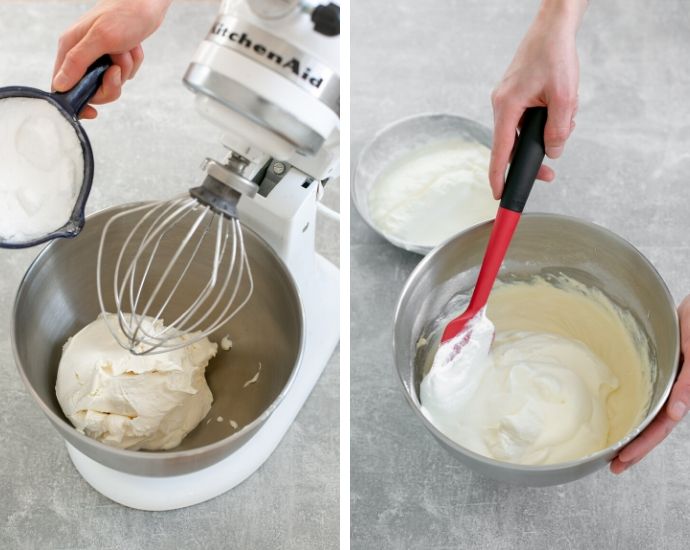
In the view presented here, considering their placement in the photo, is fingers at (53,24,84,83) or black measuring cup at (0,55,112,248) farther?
fingers at (53,24,84,83)

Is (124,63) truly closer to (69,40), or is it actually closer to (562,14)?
(69,40)

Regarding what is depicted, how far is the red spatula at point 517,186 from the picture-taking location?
0.73 meters

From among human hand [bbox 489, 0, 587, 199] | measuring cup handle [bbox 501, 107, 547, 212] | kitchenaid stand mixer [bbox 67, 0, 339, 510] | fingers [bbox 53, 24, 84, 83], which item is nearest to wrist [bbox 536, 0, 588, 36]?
human hand [bbox 489, 0, 587, 199]

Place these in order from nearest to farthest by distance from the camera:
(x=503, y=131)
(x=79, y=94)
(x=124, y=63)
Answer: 1. (x=79, y=94)
2. (x=503, y=131)
3. (x=124, y=63)

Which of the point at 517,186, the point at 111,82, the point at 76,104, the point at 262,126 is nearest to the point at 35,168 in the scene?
the point at 76,104

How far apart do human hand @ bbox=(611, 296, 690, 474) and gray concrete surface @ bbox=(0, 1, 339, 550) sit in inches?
13.0

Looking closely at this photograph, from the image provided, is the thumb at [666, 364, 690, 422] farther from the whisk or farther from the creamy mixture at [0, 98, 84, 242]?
the creamy mixture at [0, 98, 84, 242]

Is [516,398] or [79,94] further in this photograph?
[516,398]

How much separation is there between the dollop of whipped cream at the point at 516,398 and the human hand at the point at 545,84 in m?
0.18

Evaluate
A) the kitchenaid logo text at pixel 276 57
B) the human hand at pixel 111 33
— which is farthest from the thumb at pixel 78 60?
the kitchenaid logo text at pixel 276 57

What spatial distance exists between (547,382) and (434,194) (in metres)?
0.34

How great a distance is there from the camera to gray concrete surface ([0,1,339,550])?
34.5 inches

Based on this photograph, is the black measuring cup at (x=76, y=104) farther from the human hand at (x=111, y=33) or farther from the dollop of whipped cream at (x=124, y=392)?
the dollop of whipped cream at (x=124, y=392)

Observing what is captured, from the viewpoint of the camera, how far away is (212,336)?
960 millimetres
